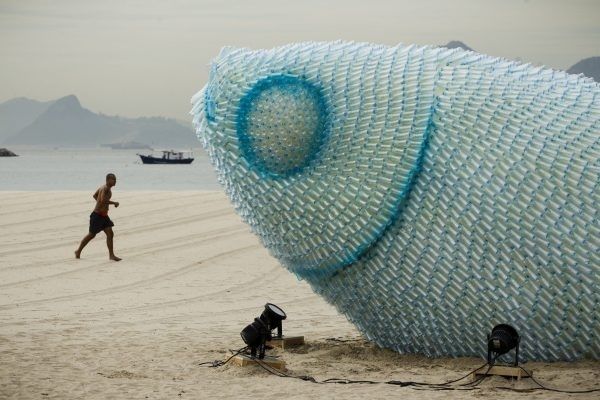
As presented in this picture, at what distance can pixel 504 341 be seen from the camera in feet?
28.7

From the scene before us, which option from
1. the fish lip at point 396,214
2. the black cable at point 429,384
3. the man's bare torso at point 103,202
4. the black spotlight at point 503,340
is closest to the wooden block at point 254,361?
the black cable at point 429,384

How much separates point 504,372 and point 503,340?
0.37m

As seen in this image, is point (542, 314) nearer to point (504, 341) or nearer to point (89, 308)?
point (504, 341)

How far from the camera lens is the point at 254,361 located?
982 cm

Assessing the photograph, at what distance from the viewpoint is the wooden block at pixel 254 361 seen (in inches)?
385

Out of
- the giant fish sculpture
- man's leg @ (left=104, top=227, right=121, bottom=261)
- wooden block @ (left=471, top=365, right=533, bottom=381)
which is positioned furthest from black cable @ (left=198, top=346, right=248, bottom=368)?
man's leg @ (left=104, top=227, right=121, bottom=261)

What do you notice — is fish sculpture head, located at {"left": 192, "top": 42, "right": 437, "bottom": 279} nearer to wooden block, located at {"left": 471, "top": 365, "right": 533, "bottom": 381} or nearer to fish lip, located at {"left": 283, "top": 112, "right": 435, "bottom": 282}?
fish lip, located at {"left": 283, "top": 112, "right": 435, "bottom": 282}

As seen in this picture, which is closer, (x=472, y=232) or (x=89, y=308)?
(x=472, y=232)

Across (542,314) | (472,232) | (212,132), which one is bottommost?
(542,314)

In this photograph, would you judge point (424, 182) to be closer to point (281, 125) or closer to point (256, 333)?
point (281, 125)

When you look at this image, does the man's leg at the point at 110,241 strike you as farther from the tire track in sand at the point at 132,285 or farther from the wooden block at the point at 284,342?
the wooden block at the point at 284,342

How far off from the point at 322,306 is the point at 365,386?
4947 millimetres

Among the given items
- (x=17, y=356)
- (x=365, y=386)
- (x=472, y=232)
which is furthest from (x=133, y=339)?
(x=472, y=232)

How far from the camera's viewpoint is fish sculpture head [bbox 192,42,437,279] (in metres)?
9.41
